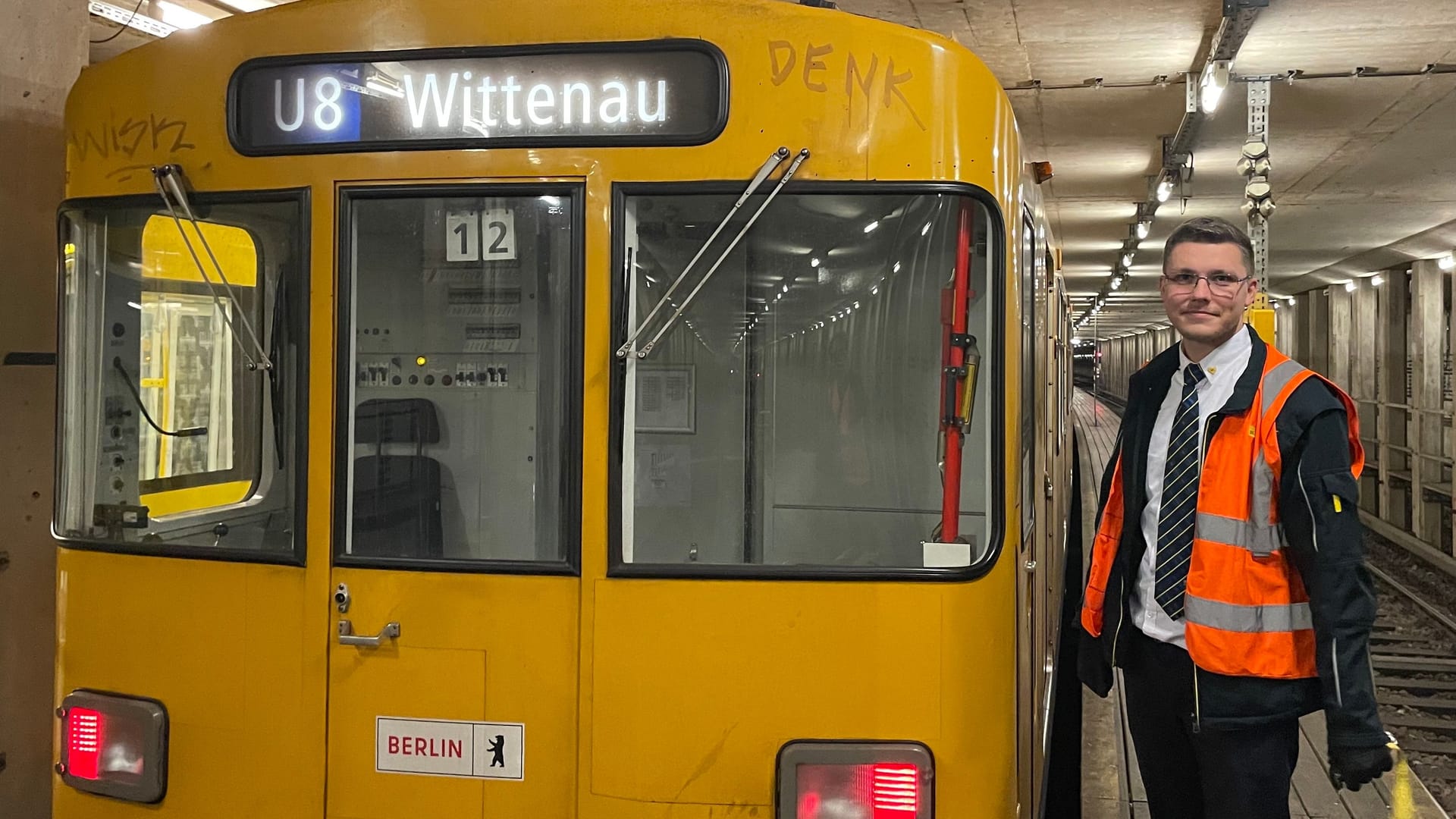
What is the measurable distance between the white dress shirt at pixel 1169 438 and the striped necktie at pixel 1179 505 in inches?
0.7

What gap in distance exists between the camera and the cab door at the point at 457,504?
2.60 m

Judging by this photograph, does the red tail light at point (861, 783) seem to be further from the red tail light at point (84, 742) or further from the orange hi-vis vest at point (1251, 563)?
the red tail light at point (84, 742)

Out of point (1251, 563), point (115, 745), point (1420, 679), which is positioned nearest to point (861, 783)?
point (1251, 563)

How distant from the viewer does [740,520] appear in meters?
2.88

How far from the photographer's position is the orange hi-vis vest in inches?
102

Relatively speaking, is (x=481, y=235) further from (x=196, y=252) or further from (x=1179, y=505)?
(x=1179, y=505)

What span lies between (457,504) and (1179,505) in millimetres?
1667

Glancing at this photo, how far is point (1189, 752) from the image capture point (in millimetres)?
2926

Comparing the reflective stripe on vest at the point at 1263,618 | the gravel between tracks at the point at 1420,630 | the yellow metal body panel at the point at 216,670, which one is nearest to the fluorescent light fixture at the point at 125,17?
the yellow metal body panel at the point at 216,670

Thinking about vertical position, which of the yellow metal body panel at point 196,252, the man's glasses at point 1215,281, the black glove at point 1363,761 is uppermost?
the yellow metal body panel at point 196,252

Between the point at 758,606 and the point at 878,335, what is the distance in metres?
0.66

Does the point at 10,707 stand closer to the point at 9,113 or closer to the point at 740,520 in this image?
the point at 9,113

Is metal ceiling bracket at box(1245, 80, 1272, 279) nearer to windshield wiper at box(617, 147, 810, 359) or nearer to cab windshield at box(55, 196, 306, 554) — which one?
windshield wiper at box(617, 147, 810, 359)

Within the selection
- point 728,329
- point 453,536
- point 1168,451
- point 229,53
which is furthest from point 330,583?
point 1168,451
